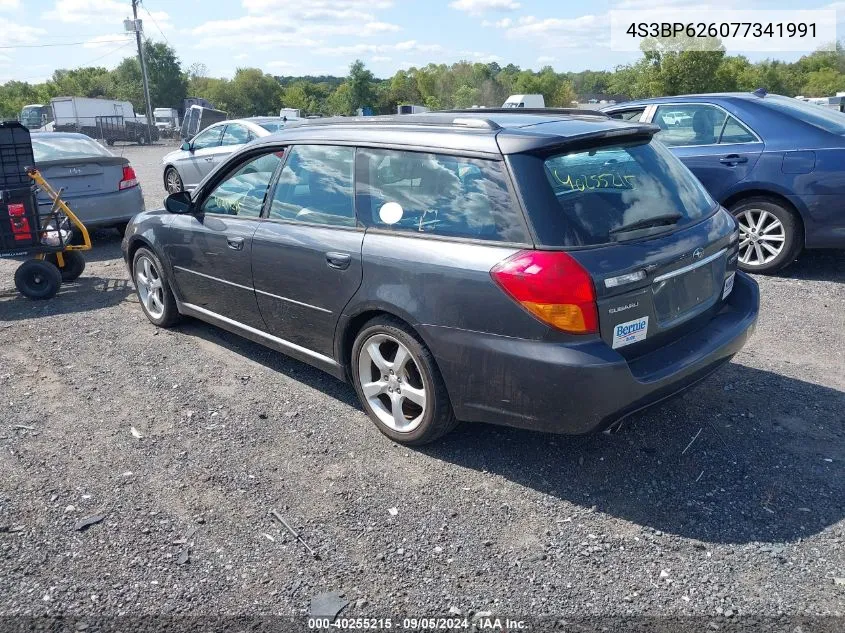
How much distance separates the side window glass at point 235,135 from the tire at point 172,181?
1.76 meters

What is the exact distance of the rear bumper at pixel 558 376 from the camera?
3.08 meters

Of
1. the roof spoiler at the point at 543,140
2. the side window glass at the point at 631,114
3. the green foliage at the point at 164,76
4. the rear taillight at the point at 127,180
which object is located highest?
the green foliage at the point at 164,76

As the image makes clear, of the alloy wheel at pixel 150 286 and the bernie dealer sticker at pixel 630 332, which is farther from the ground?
the bernie dealer sticker at pixel 630 332

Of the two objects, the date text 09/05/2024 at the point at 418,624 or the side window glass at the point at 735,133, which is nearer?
the date text 09/05/2024 at the point at 418,624

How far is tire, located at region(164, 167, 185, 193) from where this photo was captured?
14.5 meters

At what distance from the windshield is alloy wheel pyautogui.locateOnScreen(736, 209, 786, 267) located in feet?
3.08

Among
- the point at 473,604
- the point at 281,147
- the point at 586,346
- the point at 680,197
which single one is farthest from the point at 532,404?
the point at 281,147

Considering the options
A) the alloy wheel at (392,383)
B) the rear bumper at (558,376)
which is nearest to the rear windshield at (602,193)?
the rear bumper at (558,376)

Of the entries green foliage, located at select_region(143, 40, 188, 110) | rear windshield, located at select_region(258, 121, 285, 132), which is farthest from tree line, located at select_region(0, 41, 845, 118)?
rear windshield, located at select_region(258, 121, 285, 132)

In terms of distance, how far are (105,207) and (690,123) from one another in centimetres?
708

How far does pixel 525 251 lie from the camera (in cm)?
317

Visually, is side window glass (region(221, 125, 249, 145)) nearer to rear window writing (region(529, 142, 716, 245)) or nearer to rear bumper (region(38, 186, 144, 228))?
rear bumper (region(38, 186, 144, 228))

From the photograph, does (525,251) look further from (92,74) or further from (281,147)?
(92,74)

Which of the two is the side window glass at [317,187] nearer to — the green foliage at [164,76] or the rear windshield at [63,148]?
the rear windshield at [63,148]
